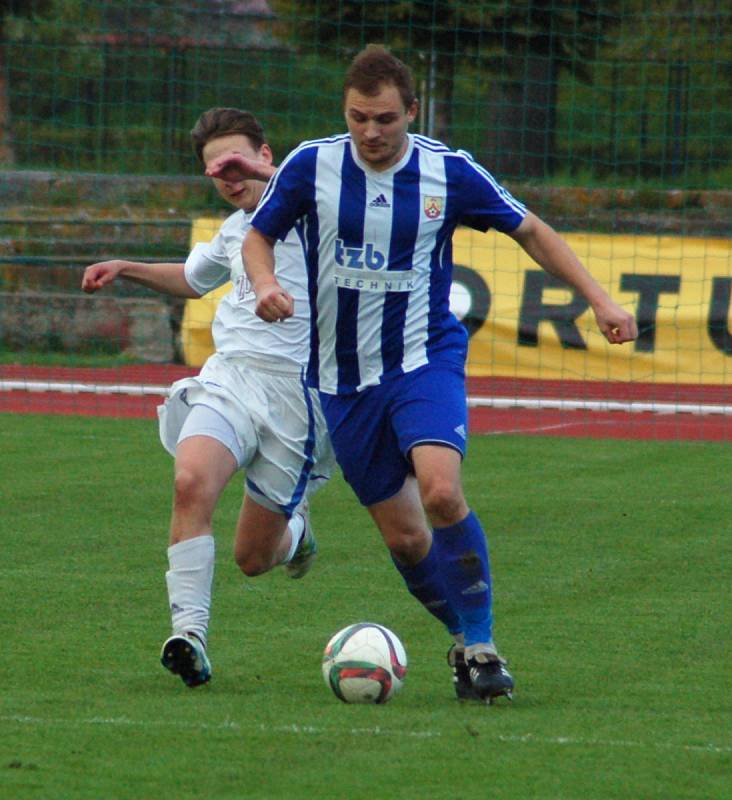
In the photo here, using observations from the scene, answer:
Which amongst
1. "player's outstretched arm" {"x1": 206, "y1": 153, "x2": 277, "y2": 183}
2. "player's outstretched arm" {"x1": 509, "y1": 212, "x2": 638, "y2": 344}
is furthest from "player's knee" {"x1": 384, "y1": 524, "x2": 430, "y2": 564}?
"player's outstretched arm" {"x1": 206, "y1": 153, "x2": 277, "y2": 183}

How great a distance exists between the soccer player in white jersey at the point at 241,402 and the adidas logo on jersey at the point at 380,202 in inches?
24.7

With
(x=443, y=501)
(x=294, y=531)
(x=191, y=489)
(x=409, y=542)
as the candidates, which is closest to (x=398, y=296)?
(x=443, y=501)

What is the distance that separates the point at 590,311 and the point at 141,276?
9.64 m

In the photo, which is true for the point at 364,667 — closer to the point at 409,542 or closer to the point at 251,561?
the point at 409,542

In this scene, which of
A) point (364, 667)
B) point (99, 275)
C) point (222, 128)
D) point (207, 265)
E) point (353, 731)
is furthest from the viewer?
point (207, 265)

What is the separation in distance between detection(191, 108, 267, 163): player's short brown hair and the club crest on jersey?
3.50ft

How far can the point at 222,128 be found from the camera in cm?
599

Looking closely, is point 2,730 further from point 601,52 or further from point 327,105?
point 327,105

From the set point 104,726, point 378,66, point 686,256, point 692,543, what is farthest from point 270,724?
point 686,256

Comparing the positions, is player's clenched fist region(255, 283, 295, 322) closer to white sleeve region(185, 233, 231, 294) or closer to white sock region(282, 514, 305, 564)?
white sleeve region(185, 233, 231, 294)

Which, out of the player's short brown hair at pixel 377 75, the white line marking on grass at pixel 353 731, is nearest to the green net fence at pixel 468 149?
the player's short brown hair at pixel 377 75

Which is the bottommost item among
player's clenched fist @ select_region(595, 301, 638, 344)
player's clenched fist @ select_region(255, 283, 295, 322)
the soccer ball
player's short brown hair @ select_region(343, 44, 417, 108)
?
the soccer ball

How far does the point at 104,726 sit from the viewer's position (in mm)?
4574

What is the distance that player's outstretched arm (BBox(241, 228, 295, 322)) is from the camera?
4852mm
